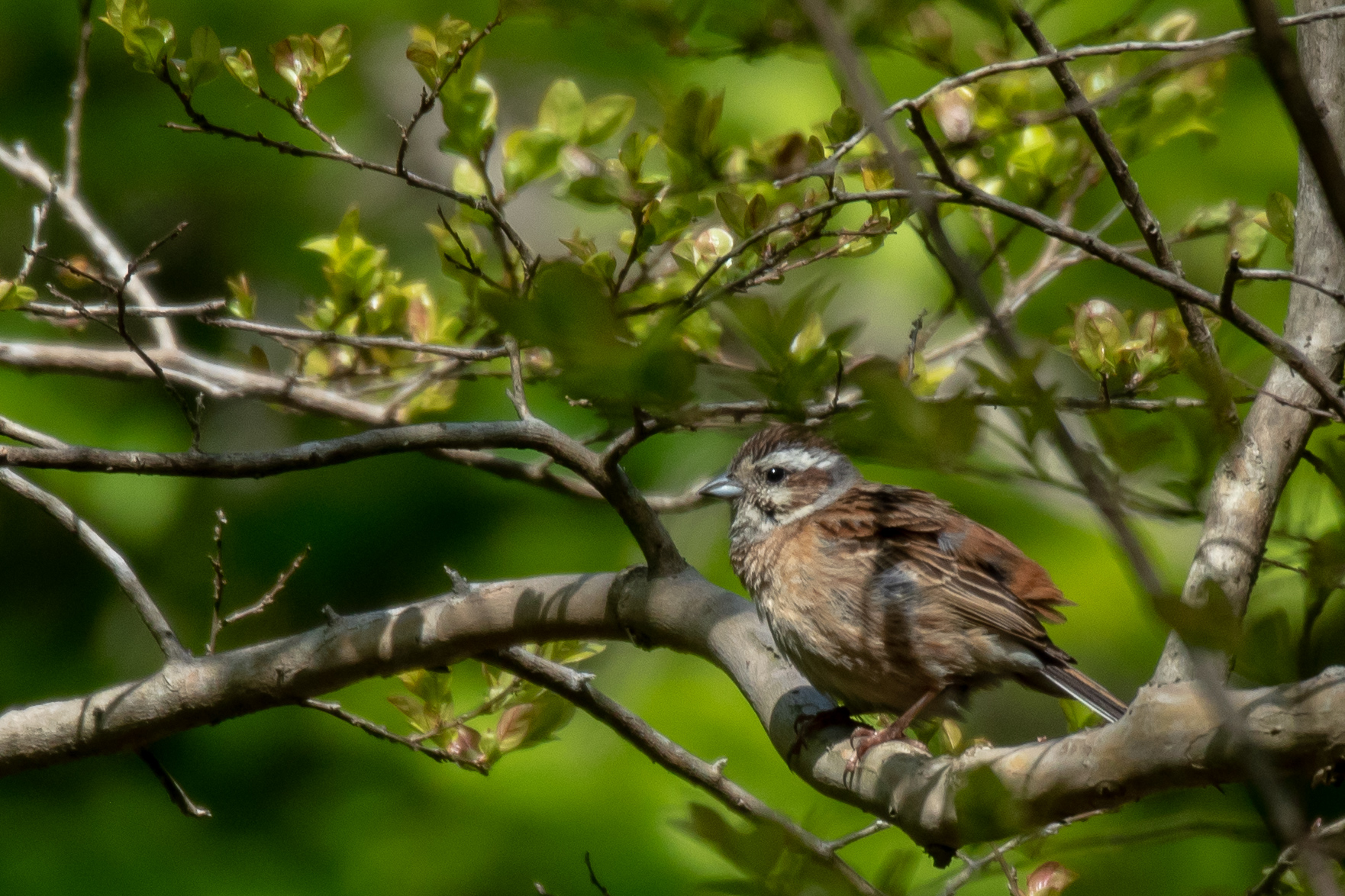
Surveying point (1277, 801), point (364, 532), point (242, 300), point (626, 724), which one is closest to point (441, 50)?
point (242, 300)

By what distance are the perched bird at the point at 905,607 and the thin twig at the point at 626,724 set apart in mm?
377

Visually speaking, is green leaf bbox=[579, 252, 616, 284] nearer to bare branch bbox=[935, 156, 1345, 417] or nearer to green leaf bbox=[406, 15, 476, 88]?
green leaf bbox=[406, 15, 476, 88]

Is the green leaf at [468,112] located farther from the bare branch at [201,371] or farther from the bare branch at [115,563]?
the bare branch at [115,563]

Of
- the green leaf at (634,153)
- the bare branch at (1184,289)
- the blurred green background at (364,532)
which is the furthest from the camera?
the blurred green background at (364,532)

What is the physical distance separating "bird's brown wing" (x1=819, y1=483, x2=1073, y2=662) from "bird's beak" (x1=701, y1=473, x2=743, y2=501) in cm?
35

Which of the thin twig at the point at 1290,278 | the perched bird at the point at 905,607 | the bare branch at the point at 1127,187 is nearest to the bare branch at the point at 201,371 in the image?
the perched bird at the point at 905,607

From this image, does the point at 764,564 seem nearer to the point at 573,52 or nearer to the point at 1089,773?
the point at 1089,773

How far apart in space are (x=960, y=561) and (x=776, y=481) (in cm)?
74

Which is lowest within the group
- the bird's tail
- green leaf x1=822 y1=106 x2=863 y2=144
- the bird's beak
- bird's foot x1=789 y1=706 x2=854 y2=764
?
bird's foot x1=789 y1=706 x2=854 y2=764

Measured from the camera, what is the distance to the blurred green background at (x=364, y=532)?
5227mm

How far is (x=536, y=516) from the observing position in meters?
5.92

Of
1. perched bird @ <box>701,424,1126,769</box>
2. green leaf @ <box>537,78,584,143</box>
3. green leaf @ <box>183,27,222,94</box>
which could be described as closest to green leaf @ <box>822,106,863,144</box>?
green leaf @ <box>537,78,584,143</box>

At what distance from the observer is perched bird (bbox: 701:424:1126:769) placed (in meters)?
3.12

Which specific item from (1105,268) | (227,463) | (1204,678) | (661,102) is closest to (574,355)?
(1204,678)
